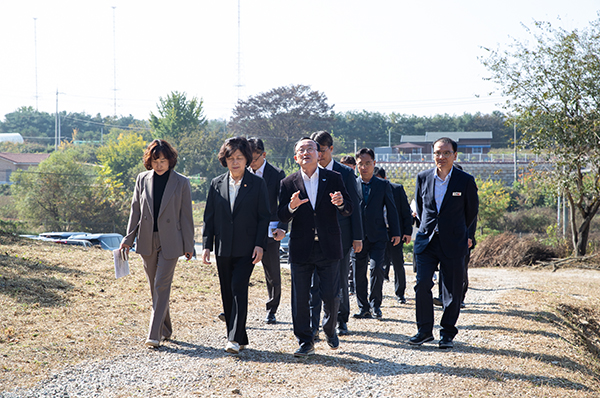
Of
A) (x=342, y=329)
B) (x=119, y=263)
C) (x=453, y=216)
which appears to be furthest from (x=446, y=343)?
(x=119, y=263)

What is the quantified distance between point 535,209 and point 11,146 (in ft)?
228

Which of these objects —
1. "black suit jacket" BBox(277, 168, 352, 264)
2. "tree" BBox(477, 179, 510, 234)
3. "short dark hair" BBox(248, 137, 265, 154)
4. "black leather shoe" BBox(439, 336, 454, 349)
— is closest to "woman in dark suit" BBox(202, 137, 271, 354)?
"black suit jacket" BBox(277, 168, 352, 264)

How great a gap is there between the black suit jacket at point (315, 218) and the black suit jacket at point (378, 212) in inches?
76.5

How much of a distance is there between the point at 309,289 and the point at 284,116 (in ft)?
202

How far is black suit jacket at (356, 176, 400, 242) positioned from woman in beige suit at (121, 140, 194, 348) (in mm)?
2559

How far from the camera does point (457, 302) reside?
5797 millimetres

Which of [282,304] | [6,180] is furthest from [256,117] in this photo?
[282,304]

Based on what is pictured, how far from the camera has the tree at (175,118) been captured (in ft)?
221

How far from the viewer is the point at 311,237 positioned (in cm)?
529

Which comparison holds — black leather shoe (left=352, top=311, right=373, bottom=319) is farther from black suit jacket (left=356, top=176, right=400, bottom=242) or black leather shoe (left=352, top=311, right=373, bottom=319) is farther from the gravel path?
black suit jacket (left=356, top=176, right=400, bottom=242)

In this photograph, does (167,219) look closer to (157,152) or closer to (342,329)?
(157,152)

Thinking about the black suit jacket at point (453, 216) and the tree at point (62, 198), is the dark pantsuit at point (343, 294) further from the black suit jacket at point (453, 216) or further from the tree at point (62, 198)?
the tree at point (62, 198)

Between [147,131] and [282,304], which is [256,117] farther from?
[282,304]

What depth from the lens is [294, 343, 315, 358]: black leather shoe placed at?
5.21 meters
